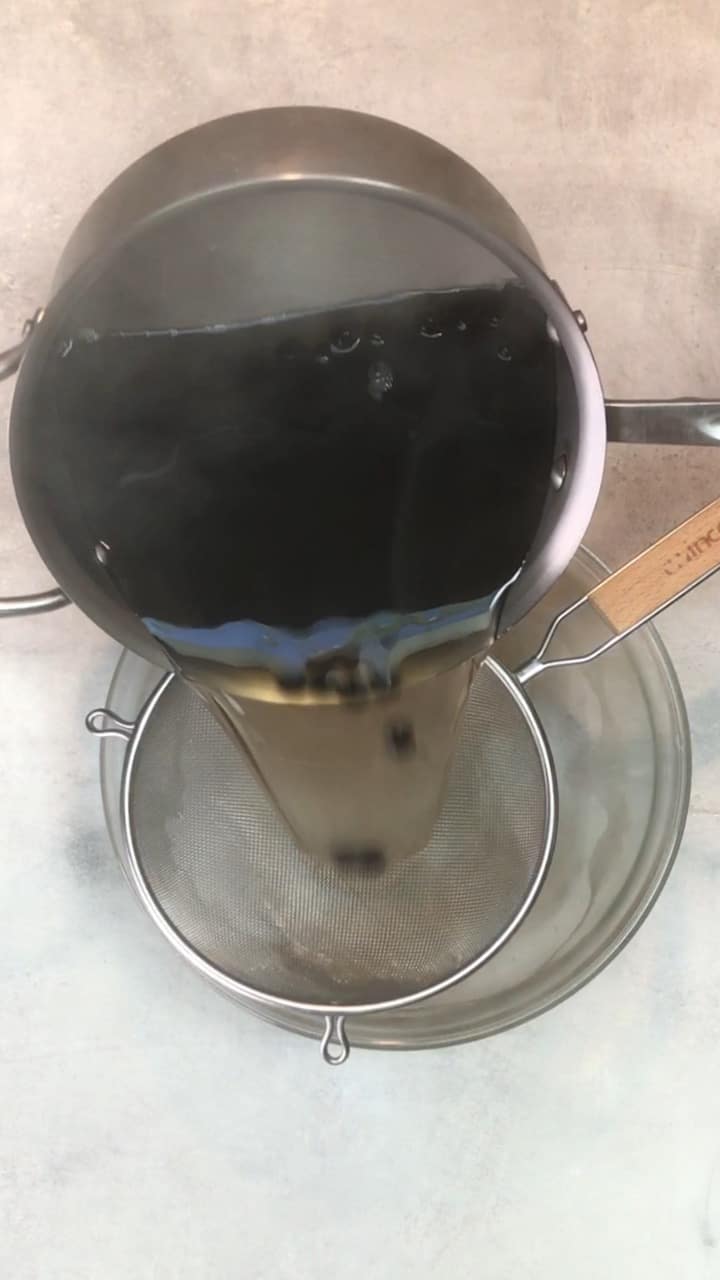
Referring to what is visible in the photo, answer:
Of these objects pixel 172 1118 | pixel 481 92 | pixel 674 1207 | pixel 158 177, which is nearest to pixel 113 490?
pixel 158 177

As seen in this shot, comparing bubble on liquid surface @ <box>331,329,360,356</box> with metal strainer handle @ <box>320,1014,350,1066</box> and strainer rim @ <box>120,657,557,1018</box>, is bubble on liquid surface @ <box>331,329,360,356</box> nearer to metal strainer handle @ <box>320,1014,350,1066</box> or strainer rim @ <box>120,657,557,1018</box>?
strainer rim @ <box>120,657,557,1018</box>

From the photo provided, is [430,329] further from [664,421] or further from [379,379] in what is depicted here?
[664,421]

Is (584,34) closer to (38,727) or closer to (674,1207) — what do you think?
(38,727)

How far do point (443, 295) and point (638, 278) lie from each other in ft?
1.07

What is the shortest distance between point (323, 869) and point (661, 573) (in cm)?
42

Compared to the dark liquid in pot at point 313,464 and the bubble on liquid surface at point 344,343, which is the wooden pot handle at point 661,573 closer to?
the dark liquid in pot at point 313,464

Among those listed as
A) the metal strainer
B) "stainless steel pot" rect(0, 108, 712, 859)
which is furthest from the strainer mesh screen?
"stainless steel pot" rect(0, 108, 712, 859)

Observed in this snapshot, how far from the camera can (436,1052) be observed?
3.03 ft

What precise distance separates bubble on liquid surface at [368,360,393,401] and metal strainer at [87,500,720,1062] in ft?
1.00

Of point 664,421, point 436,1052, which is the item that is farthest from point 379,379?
point 436,1052

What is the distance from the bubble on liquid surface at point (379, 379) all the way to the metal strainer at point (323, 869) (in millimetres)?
305

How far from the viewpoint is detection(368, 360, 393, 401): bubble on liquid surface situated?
0.64m

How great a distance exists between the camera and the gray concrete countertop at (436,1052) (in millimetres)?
833

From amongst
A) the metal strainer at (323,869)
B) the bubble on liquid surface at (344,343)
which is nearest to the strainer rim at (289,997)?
the metal strainer at (323,869)
